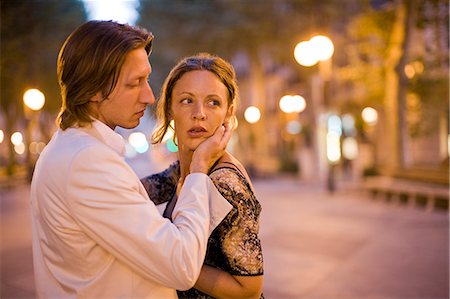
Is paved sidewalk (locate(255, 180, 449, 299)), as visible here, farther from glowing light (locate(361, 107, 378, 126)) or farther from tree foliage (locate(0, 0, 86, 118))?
glowing light (locate(361, 107, 378, 126))

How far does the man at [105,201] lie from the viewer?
133 cm

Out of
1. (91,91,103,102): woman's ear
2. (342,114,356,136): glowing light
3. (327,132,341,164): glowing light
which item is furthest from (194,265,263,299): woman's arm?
(342,114,356,136): glowing light

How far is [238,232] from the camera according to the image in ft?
5.65

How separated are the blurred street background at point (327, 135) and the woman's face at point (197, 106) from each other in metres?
0.30

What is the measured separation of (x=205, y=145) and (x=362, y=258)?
5.62 metres

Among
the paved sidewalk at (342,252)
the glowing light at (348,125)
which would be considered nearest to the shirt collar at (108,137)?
the paved sidewalk at (342,252)

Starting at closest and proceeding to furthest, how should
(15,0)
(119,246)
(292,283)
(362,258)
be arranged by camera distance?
(119,246), (292,283), (362,258), (15,0)

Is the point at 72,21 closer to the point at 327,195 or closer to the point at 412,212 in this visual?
the point at 327,195

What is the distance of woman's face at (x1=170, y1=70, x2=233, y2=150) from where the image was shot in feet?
6.29

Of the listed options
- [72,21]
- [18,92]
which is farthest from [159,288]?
[18,92]

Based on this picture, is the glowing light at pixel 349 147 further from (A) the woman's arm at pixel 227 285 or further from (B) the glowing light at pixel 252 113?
(A) the woman's arm at pixel 227 285

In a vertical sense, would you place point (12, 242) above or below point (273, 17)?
below

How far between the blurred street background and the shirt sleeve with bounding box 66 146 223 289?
429mm

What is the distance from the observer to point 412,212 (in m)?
10.8
